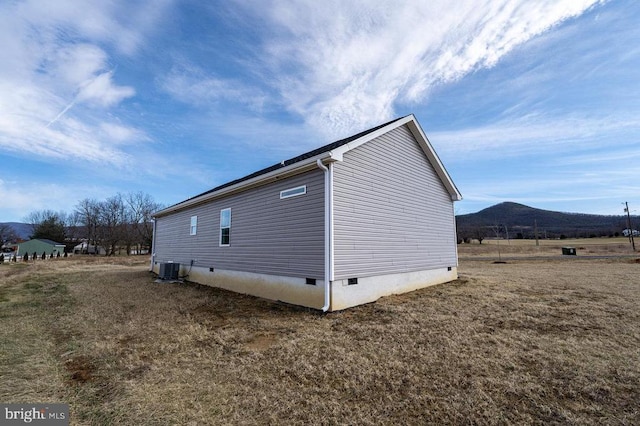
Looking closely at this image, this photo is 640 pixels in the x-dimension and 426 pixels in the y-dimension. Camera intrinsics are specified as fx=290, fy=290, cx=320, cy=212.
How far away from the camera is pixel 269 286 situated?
8391 mm

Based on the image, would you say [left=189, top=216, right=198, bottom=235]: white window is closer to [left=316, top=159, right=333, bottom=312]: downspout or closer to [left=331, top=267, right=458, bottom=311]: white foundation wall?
[left=316, top=159, right=333, bottom=312]: downspout

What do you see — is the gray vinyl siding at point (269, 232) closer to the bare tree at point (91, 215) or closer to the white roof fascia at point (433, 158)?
the white roof fascia at point (433, 158)

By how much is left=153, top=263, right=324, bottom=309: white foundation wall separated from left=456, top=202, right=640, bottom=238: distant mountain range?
55.5 metres

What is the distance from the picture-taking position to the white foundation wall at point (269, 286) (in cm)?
704

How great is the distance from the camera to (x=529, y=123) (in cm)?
1295

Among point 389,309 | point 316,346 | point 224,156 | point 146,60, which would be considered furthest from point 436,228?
point 224,156

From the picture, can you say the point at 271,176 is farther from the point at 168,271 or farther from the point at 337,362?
the point at 168,271

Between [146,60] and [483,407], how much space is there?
1252 centimetres

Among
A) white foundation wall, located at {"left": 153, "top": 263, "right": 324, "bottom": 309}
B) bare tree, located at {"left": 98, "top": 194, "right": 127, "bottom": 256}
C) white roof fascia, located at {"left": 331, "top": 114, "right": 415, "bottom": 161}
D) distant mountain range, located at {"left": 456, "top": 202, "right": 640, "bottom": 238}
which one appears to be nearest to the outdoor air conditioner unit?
white foundation wall, located at {"left": 153, "top": 263, "right": 324, "bottom": 309}

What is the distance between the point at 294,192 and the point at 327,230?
67.7 inches

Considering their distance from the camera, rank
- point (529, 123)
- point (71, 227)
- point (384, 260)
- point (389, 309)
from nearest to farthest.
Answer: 1. point (389, 309)
2. point (384, 260)
3. point (529, 123)
4. point (71, 227)

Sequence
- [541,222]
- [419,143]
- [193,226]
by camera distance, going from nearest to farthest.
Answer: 1. [419,143]
2. [193,226]
3. [541,222]

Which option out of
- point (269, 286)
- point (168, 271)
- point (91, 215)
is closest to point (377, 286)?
point (269, 286)

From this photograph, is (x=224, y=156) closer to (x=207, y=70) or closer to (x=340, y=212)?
(x=207, y=70)
